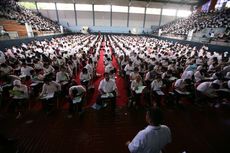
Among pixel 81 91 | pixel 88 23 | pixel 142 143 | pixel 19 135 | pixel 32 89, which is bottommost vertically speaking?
pixel 19 135

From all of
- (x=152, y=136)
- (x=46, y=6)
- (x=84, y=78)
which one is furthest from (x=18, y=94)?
(x=46, y=6)

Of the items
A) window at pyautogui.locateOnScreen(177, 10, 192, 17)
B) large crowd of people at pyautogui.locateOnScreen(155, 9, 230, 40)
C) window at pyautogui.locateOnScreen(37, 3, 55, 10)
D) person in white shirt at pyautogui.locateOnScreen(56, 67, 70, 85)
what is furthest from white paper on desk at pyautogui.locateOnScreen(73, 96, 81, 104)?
window at pyautogui.locateOnScreen(177, 10, 192, 17)

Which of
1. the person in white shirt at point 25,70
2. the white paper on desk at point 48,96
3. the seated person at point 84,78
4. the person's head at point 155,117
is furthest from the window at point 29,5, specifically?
the person's head at point 155,117

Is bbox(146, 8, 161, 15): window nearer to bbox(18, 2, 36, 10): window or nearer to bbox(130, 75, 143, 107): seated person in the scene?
bbox(18, 2, 36, 10): window

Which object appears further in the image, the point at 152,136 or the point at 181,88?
the point at 181,88

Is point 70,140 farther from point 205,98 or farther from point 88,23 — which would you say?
point 88,23

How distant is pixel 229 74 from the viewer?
21.1 feet

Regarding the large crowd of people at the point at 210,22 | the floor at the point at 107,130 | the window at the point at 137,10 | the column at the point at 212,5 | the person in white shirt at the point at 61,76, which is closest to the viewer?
the floor at the point at 107,130

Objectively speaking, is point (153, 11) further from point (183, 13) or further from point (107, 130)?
point (107, 130)

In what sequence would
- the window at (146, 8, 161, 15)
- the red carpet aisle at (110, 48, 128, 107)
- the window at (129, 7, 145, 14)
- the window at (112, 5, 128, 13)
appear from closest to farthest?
the red carpet aisle at (110, 48, 128, 107) → the window at (112, 5, 128, 13) → the window at (129, 7, 145, 14) → the window at (146, 8, 161, 15)

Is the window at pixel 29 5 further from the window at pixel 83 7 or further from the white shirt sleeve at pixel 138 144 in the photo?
the white shirt sleeve at pixel 138 144

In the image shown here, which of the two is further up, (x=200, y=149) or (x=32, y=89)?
(x=32, y=89)

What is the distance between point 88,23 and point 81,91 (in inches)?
1417

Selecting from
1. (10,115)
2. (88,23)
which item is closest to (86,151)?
(10,115)
